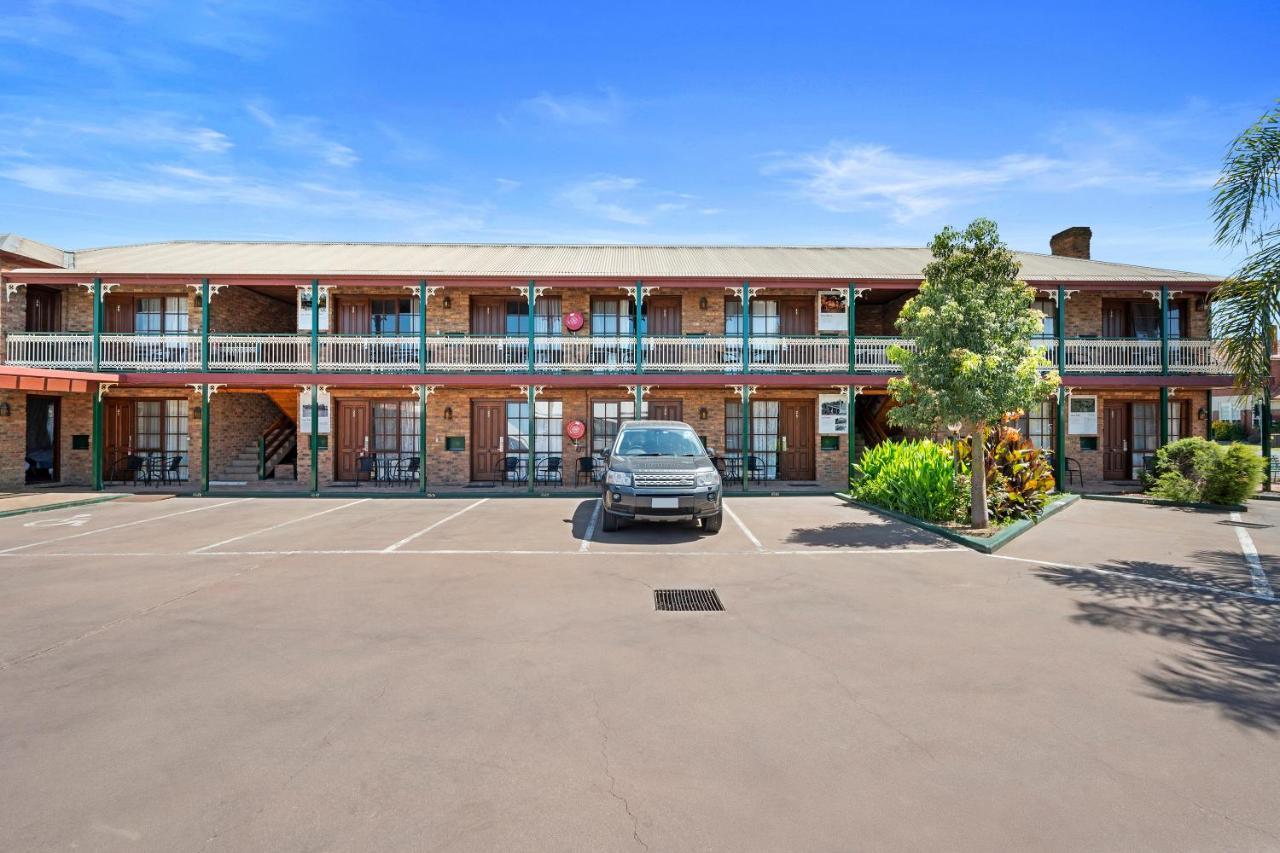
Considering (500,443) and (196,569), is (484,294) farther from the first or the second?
(196,569)

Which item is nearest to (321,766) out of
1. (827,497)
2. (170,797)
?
(170,797)

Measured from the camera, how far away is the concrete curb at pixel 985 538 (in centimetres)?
868

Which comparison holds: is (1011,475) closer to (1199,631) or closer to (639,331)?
(1199,631)

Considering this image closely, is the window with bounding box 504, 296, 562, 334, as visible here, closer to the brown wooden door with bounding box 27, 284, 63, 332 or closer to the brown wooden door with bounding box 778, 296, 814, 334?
the brown wooden door with bounding box 778, 296, 814, 334

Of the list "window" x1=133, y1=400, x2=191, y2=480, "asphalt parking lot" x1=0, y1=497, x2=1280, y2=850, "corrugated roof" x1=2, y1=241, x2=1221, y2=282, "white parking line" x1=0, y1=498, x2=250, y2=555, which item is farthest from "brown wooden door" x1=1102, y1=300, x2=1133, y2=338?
"window" x1=133, y1=400, x2=191, y2=480

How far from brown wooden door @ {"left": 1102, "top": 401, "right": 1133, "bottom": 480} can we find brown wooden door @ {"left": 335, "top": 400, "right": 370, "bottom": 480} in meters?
20.7

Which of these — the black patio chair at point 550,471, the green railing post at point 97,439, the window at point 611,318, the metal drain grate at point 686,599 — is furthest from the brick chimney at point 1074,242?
the green railing post at point 97,439

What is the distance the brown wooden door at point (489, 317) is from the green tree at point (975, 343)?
11.1m

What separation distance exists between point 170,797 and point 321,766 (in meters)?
0.64

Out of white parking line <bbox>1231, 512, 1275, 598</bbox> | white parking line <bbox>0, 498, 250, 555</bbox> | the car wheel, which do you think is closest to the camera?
white parking line <bbox>1231, 512, 1275, 598</bbox>

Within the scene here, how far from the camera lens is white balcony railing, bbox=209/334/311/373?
15672 millimetres

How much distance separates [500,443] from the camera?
17.2m

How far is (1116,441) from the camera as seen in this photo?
17734mm

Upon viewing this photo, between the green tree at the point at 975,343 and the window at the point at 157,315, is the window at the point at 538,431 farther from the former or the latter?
the green tree at the point at 975,343
